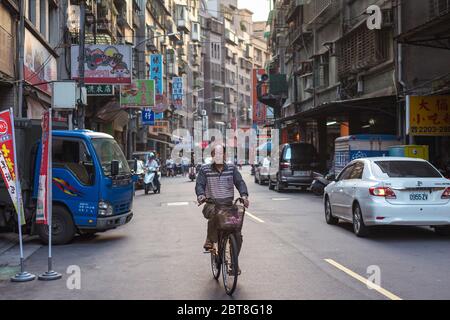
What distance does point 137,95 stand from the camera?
35438 mm

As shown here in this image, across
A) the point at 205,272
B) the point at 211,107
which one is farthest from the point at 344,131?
the point at 211,107

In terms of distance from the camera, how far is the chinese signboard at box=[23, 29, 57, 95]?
21.2 metres

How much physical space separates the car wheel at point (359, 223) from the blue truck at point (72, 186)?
4.73m

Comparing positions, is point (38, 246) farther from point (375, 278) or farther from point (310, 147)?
point (310, 147)

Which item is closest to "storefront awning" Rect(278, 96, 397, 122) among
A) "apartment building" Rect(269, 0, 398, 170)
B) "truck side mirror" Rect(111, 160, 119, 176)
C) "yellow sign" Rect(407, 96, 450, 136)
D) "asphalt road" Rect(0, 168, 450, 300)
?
"apartment building" Rect(269, 0, 398, 170)

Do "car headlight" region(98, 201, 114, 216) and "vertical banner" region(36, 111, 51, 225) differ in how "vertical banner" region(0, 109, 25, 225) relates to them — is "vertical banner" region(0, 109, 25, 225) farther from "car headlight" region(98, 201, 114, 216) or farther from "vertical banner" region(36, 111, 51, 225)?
Answer: "car headlight" region(98, 201, 114, 216)

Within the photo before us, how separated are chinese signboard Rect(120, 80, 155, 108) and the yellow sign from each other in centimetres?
1835

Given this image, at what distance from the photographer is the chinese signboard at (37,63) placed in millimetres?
21230

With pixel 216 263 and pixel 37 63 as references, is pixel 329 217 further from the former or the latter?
pixel 37 63

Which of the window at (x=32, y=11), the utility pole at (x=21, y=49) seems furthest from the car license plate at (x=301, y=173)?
the window at (x=32, y=11)

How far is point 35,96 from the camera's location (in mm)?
22234

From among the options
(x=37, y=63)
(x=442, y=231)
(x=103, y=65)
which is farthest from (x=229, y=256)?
(x=103, y=65)

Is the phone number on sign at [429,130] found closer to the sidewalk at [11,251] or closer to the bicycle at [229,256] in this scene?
the sidewalk at [11,251]

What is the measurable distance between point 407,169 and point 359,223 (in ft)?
4.81
